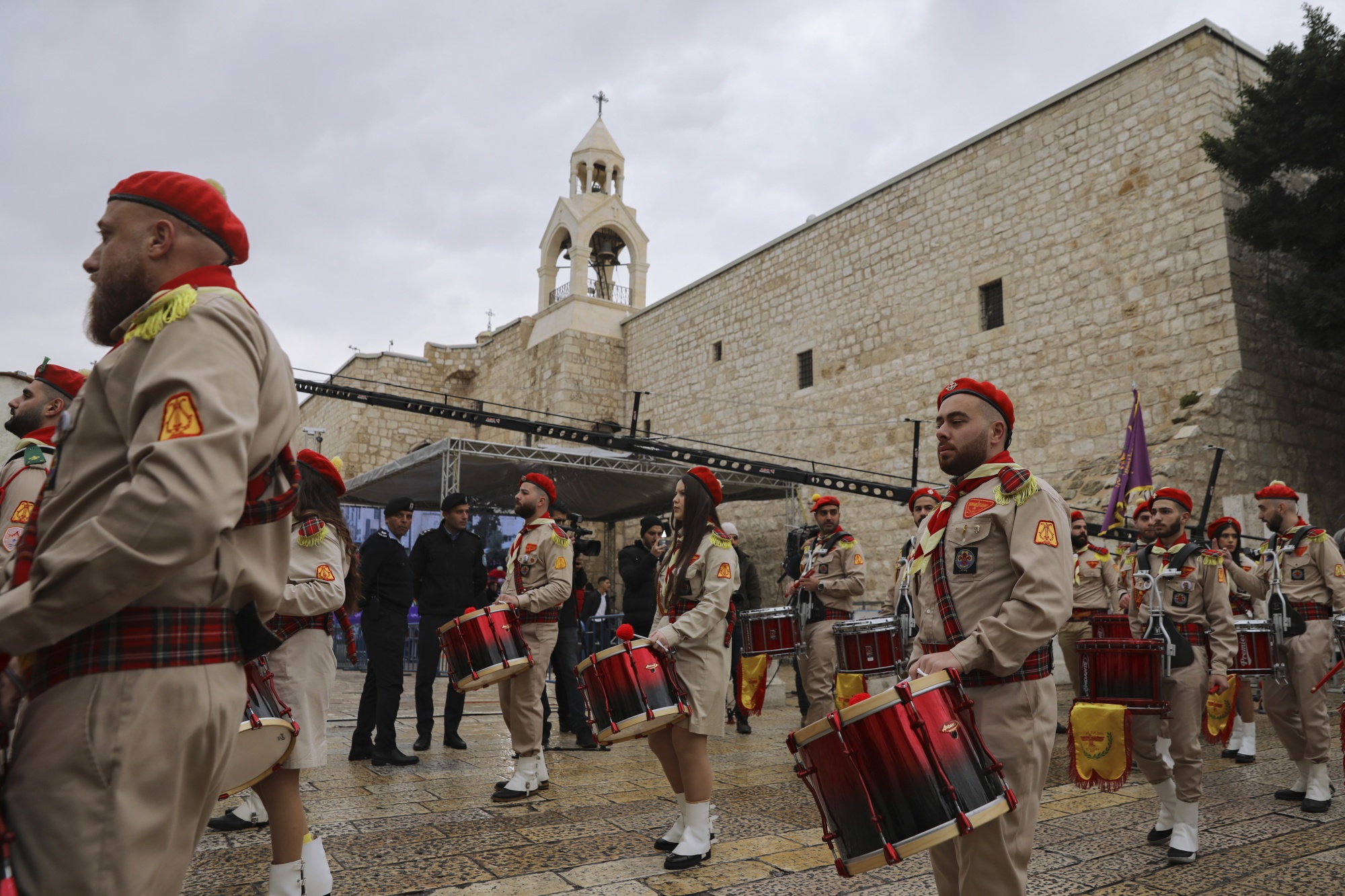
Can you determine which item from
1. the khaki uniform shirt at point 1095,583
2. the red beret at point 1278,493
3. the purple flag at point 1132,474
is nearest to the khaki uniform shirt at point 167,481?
the red beret at point 1278,493

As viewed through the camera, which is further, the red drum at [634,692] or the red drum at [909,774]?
the red drum at [634,692]

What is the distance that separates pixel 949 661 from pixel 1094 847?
96.5 inches

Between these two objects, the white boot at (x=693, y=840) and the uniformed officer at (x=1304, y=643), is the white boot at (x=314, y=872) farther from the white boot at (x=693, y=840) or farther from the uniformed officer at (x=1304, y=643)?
the uniformed officer at (x=1304, y=643)

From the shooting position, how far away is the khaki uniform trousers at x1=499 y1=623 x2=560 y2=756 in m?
5.12

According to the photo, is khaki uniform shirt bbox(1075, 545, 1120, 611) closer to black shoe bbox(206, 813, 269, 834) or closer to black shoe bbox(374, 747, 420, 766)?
black shoe bbox(374, 747, 420, 766)

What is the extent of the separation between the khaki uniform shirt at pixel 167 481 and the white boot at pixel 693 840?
2.59 m

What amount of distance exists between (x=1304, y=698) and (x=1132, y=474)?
20.8ft

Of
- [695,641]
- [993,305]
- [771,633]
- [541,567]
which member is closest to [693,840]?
[695,641]

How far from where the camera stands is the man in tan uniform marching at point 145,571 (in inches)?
52.6

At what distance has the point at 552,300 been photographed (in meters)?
25.8

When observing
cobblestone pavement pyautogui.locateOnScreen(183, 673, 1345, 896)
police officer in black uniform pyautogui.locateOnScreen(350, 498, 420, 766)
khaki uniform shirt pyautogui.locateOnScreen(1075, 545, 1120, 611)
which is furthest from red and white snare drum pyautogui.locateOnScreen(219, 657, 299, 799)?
khaki uniform shirt pyautogui.locateOnScreen(1075, 545, 1120, 611)

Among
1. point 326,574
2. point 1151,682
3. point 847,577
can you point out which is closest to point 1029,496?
point 1151,682

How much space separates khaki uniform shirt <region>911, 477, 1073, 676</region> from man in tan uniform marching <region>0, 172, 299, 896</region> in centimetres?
187

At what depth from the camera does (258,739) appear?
2664mm
